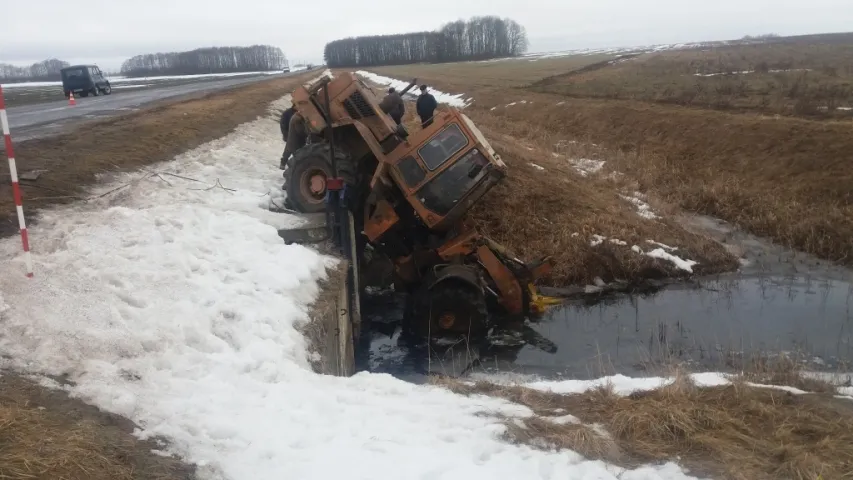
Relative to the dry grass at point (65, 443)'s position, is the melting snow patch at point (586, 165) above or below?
below

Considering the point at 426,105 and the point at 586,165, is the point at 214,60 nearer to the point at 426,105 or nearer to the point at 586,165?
the point at 586,165

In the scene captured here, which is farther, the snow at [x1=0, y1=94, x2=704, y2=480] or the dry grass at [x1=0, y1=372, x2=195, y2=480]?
the snow at [x1=0, y1=94, x2=704, y2=480]

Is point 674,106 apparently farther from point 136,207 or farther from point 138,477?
point 138,477

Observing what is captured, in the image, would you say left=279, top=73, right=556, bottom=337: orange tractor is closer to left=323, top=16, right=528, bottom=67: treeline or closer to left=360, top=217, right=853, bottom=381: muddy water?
left=360, top=217, right=853, bottom=381: muddy water

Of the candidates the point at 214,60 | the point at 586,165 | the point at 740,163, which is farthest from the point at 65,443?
the point at 214,60

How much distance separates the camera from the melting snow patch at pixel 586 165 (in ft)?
66.3

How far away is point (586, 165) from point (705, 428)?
17034mm

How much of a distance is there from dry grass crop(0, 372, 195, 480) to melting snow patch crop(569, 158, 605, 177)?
56.8 feet

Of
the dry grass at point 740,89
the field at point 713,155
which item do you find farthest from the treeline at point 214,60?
the field at point 713,155

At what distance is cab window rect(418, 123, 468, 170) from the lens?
969cm

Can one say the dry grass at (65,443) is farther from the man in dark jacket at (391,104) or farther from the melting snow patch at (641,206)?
the melting snow patch at (641,206)

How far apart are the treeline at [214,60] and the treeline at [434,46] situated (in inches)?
781

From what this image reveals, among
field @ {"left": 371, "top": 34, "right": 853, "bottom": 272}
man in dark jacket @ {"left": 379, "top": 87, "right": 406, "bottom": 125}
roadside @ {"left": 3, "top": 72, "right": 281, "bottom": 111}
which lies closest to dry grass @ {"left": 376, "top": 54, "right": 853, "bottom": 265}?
field @ {"left": 371, "top": 34, "right": 853, "bottom": 272}

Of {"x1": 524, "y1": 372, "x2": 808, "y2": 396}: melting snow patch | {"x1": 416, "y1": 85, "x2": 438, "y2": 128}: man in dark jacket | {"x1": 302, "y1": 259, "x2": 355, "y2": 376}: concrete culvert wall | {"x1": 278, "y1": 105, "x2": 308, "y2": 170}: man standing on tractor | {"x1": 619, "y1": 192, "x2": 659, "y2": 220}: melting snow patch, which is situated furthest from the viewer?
{"x1": 619, "y1": 192, "x2": 659, "y2": 220}: melting snow patch
